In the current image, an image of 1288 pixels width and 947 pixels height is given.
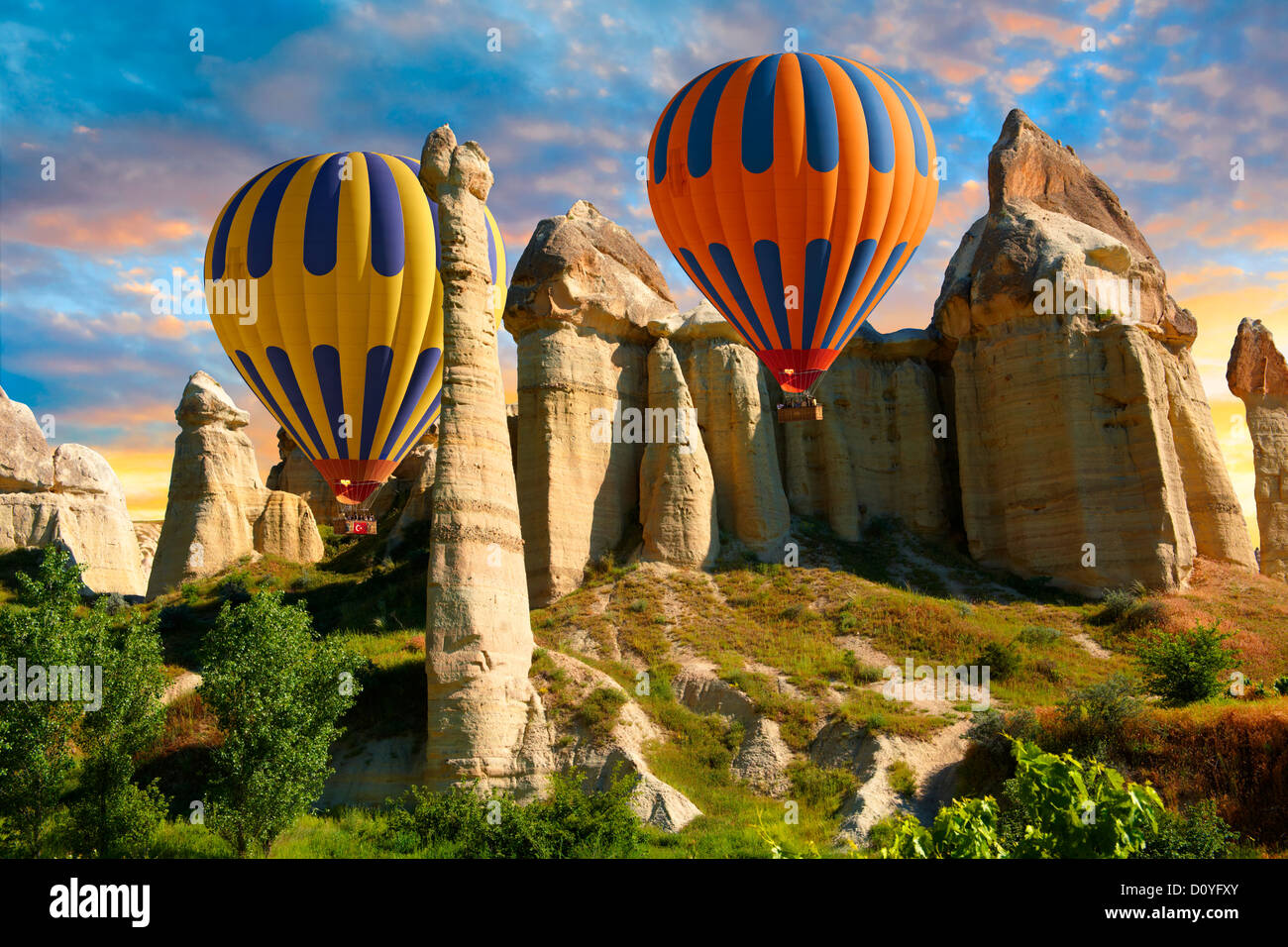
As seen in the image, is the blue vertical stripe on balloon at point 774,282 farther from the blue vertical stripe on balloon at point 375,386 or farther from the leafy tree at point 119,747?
the leafy tree at point 119,747

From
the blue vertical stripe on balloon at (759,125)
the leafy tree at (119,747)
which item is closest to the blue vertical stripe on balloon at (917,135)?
the blue vertical stripe on balloon at (759,125)

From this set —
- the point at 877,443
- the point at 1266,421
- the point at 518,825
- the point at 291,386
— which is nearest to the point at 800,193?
the point at 291,386

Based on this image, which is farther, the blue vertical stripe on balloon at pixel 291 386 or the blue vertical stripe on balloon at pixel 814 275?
the blue vertical stripe on balloon at pixel 814 275

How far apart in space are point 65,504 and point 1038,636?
34739mm

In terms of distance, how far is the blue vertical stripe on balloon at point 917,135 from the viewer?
1161 inches

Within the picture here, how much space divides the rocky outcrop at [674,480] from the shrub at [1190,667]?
506 inches

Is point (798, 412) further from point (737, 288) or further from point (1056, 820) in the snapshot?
point (1056, 820)

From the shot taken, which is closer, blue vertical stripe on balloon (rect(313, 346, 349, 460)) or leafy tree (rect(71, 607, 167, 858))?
leafy tree (rect(71, 607, 167, 858))

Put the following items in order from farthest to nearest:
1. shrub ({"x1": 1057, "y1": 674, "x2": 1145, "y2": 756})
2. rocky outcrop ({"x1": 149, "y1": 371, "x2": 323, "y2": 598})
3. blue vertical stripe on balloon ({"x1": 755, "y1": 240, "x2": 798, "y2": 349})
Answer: rocky outcrop ({"x1": 149, "y1": 371, "x2": 323, "y2": 598}), blue vertical stripe on balloon ({"x1": 755, "y1": 240, "x2": 798, "y2": 349}), shrub ({"x1": 1057, "y1": 674, "x2": 1145, "y2": 756})

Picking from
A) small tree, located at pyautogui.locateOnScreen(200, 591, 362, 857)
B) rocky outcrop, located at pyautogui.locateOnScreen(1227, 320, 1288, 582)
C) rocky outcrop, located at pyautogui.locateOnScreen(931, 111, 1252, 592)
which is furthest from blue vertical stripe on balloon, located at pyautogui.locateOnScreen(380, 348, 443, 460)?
rocky outcrop, located at pyautogui.locateOnScreen(1227, 320, 1288, 582)

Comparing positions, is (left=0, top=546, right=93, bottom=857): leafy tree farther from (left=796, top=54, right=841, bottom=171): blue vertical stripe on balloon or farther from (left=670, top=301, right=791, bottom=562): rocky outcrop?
(left=670, top=301, right=791, bottom=562): rocky outcrop

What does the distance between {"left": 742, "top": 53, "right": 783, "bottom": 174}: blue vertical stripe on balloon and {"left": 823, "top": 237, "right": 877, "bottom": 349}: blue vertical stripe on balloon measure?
2.93 m

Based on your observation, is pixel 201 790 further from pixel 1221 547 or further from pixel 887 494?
pixel 1221 547

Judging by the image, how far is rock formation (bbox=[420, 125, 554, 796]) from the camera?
24047 mm
